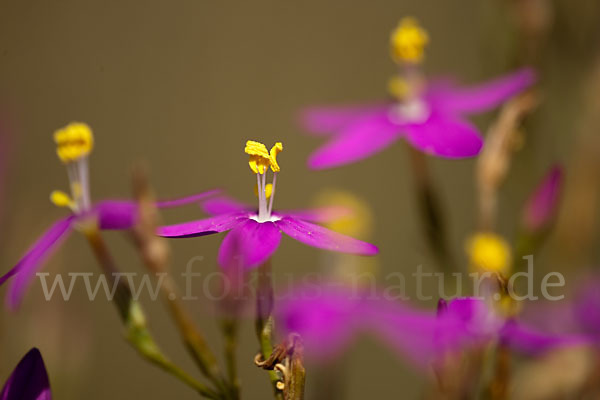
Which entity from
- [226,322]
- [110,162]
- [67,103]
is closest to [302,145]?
[110,162]

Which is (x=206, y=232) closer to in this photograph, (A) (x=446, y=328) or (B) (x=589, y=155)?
(A) (x=446, y=328)

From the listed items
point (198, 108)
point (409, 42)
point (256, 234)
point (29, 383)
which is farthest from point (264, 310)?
point (198, 108)

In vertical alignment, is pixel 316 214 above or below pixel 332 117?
below

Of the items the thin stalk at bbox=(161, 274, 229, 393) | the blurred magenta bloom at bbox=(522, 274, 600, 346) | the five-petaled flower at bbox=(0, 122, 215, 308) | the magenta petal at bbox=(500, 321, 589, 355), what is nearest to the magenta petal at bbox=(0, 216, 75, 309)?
the five-petaled flower at bbox=(0, 122, 215, 308)

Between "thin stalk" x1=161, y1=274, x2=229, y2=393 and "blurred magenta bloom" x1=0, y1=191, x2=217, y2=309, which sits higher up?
"blurred magenta bloom" x1=0, y1=191, x2=217, y2=309

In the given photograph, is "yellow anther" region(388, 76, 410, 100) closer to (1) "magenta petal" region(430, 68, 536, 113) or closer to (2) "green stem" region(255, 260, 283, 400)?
(1) "magenta petal" region(430, 68, 536, 113)

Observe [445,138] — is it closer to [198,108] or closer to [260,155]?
[260,155]
